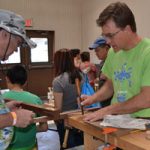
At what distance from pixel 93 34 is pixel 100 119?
6.04 m

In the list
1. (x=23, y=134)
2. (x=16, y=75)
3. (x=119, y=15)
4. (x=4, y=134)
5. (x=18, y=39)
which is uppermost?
(x=119, y=15)

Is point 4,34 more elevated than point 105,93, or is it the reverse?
point 4,34

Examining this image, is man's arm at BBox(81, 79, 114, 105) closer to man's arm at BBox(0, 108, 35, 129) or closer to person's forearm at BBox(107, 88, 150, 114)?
person's forearm at BBox(107, 88, 150, 114)

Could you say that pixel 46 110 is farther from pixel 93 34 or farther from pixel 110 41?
pixel 93 34

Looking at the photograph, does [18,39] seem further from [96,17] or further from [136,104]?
[96,17]

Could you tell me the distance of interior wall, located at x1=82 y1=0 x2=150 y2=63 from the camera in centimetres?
555

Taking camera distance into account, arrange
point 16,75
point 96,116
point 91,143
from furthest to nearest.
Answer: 1. point 16,75
2. point 91,143
3. point 96,116

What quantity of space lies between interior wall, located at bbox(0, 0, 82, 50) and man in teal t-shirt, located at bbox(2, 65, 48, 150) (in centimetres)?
470

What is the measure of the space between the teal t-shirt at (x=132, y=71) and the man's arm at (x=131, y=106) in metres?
0.05

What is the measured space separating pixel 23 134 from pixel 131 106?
95 cm

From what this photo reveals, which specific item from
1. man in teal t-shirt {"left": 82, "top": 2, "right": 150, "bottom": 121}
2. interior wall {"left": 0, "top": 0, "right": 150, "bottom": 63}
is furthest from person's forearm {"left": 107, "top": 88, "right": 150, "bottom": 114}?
interior wall {"left": 0, "top": 0, "right": 150, "bottom": 63}

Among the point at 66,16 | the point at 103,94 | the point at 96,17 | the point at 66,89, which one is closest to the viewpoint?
the point at 103,94

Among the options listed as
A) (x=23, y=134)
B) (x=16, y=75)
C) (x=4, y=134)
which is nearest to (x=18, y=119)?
(x=4, y=134)

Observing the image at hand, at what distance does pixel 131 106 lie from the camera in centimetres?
128
